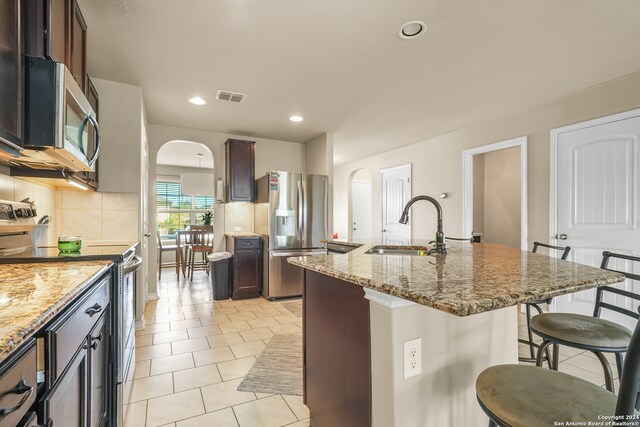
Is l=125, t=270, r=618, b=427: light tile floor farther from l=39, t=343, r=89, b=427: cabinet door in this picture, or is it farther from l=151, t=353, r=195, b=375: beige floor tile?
l=39, t=343, r=89, b=427: cabinet door

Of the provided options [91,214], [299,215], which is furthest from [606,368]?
[91,214]

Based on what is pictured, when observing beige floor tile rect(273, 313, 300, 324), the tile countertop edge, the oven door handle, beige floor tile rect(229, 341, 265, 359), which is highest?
the tile countertop edge

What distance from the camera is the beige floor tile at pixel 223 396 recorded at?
1959mm

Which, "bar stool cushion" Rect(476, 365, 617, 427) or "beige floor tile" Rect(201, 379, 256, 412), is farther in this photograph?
"beige floor tile" Rect(201, 379, 256, 412)

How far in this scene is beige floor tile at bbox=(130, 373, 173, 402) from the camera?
2.05 metres

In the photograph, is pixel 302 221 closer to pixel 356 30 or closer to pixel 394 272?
pixel 356 30

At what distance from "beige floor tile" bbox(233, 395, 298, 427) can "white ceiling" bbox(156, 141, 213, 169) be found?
4569mm

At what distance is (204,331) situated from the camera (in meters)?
3.19

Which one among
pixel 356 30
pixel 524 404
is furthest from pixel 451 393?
pixel 356 30

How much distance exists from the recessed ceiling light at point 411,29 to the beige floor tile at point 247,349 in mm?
2771

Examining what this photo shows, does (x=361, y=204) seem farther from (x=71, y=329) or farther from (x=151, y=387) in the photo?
(x=71, y=329)

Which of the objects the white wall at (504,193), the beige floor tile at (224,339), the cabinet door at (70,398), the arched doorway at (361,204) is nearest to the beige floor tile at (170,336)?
the beige floor tile at (224,339)

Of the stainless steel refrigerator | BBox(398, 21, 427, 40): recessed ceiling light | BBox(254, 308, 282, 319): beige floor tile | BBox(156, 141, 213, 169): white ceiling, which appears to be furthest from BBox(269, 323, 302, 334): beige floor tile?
BBox(156, 141, 213, 169): white ceiling

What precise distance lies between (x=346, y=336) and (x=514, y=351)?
2.62 ft
